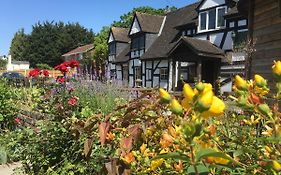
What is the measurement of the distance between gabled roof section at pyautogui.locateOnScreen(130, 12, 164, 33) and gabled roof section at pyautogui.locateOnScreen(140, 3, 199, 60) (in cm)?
58

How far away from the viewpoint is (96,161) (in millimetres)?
2332

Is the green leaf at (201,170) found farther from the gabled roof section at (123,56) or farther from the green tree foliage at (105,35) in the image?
the green tree foliage at (105,35)

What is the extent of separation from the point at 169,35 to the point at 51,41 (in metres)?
39.2

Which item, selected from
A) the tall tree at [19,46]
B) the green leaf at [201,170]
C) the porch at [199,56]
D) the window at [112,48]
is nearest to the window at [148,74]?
the porch at [199,56]

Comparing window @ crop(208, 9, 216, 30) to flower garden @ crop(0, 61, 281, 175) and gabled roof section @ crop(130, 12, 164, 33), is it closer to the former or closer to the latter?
gabled roof section @ crop(130, 12, 164, 33)

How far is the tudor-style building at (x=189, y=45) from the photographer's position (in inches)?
691

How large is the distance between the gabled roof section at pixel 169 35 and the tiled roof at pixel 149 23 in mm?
595

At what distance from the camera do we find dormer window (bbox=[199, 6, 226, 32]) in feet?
61.2

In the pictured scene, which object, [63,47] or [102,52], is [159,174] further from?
[63,47]

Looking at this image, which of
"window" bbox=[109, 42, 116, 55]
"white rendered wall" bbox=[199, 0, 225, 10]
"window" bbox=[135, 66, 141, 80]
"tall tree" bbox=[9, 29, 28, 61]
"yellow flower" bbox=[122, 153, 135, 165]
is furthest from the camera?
"tall tree" bbox=[9, 29, 28, 61]

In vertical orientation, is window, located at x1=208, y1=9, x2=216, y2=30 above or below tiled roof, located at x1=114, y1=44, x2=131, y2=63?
above

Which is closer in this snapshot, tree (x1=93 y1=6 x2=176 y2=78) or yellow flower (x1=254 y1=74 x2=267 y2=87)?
yellow flower (x1=254 y1=74 x2=267 y2=87)

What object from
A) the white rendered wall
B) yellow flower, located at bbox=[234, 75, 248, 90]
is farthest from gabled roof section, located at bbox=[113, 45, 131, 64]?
yellow flower, located at bbox=[234, 75, 248, 90]

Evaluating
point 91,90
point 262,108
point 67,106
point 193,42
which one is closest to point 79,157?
point 67,106
